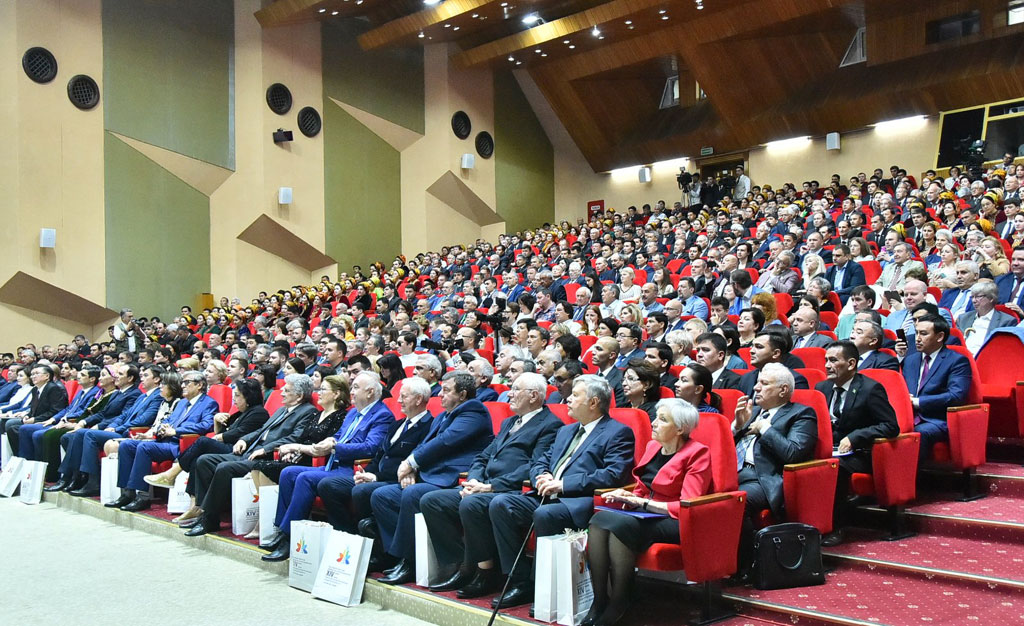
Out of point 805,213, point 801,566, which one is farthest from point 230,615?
point 805,213

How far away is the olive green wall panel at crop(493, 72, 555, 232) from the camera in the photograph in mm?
12258

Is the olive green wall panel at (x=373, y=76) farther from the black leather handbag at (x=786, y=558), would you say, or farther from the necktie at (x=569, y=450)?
the black leather handbag at (x=786, y=558)

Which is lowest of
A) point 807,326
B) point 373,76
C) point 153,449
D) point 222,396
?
point 153,449

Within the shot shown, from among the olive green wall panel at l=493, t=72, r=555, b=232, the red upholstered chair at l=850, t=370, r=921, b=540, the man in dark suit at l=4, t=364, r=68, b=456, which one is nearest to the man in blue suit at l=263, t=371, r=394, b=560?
the red upholstered chair at l=850, t=370, r=921, b=540

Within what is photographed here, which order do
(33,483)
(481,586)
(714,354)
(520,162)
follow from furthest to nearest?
(520,162) < (33,483) < (714,354) < (481,586)

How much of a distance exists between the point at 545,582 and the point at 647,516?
0.32 meters

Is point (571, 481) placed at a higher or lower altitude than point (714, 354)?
lower

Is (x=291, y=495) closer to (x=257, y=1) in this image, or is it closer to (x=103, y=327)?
(x=103, y=327)

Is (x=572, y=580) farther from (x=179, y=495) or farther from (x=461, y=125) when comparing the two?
(x=461, y=125)

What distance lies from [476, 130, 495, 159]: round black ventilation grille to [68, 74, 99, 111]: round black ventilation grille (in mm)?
4661

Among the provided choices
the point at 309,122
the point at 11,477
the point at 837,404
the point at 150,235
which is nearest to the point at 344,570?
the point at 837,404

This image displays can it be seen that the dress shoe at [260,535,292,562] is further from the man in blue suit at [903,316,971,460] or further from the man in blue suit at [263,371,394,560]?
the man in blue suit at [903,316,971,460]

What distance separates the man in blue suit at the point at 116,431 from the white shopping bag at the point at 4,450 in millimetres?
1015

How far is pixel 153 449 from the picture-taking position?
420 cm
